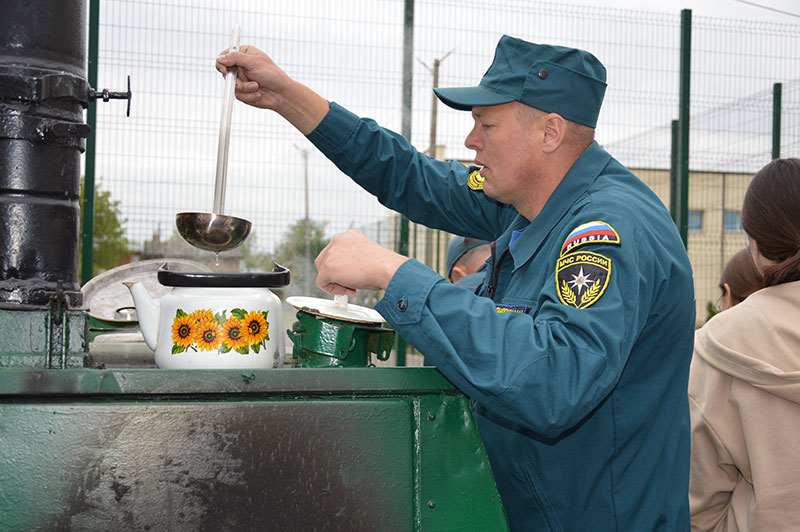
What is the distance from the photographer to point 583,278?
1.42 m

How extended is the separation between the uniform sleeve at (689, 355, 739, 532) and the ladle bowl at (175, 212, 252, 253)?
52.9 inches

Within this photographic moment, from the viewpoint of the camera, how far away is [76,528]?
1.23m

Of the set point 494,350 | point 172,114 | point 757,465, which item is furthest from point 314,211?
point 494,350

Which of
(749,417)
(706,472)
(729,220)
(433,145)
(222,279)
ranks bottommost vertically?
(706,472)

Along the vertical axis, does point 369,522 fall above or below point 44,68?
below

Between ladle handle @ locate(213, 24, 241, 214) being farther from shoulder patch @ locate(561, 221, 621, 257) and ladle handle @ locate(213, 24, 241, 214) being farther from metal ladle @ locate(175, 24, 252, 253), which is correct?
shoulder patch @ locate(561, 221, 621, 257)

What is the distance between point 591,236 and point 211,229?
0.78 m

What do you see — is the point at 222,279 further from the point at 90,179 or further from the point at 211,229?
the point at 90,179

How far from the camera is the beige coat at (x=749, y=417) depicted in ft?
6.52

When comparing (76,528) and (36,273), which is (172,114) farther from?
(76,528)

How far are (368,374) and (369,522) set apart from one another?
0.26 m

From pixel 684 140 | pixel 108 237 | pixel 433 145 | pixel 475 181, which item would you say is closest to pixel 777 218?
pixel 475 181

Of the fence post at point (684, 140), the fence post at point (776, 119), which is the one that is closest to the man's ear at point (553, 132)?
the fence post at point (684, 140)

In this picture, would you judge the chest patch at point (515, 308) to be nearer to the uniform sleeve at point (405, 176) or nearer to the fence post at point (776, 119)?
the uniform sleeve at point (405, 176)
